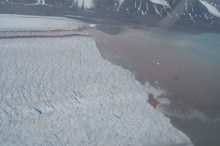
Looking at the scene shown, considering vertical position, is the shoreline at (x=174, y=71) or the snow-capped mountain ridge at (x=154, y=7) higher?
the snow-capped mountain ridge at (x=154, y=7)

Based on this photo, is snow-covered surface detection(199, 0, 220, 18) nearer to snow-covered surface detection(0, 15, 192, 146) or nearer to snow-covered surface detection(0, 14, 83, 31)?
snow-covered surface detection(0, 14, 83, 31)

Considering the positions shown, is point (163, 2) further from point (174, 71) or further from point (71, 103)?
point (71, 103)

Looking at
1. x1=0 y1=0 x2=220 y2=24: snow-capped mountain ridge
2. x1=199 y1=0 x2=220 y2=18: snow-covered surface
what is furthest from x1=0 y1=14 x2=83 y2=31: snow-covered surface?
x1=199 y1=0 x2=220 y2=18: snow-covered surface

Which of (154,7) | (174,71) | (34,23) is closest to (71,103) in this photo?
(174,71)

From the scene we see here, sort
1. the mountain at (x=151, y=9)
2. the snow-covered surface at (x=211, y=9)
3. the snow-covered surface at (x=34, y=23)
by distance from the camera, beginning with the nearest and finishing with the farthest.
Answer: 1. the snow-covered surface at (x=34, y=23)
2. the mountain at (x=151, y=9)
3. the snow-covered surface at (x=211, y=9)

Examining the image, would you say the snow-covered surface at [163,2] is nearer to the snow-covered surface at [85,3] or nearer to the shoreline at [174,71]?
the shoreline at [174,71]

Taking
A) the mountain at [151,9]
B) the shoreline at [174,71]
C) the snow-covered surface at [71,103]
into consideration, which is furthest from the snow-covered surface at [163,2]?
the snow-covered surface at [71,103]
